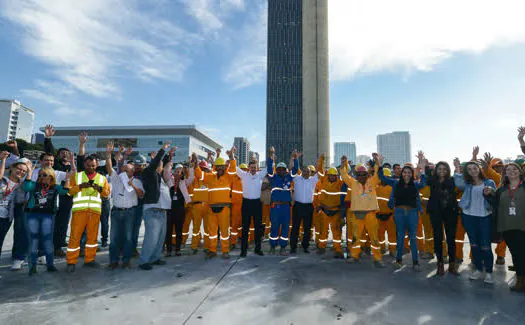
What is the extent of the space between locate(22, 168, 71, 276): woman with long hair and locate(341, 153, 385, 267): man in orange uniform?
5206 mm

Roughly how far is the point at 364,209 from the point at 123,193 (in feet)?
14.8

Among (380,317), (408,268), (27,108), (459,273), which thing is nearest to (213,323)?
(380,317)

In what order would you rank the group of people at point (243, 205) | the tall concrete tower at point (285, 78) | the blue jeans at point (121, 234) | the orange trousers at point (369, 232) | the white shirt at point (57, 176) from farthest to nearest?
the tall concrete tower at point (285, 78) → the orange trousers at point (369, 232) → the blue jeans at point (121, 234) → the white shirt at point (57, 176) → the group of people at point (243, 205)

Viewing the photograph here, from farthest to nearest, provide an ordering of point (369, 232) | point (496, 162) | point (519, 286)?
point (496, 162) < point (369, 232) < point (519, 286)

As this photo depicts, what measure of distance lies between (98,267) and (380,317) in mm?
4572

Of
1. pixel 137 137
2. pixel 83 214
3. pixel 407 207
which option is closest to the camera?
pixel 83 214

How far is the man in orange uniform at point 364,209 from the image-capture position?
5.34 metres

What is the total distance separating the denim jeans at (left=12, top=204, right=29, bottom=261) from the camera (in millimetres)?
4812

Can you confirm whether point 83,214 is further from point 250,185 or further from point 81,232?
point 250,185

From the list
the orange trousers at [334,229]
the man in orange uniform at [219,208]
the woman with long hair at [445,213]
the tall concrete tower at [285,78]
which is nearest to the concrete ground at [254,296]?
the woman with long hair at [445,213]

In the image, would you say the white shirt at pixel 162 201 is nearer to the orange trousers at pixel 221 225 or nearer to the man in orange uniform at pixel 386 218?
the orange trousers at pixel 221 225

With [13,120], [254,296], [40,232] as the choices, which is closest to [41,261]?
[40,232]

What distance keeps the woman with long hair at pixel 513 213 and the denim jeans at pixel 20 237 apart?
25.1 feet

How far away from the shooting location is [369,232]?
17.6ft
